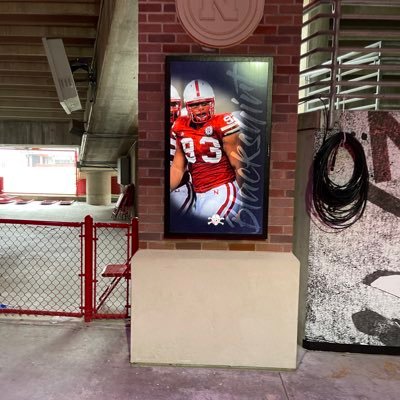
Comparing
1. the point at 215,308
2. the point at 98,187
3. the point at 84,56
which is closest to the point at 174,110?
the point at 215,308

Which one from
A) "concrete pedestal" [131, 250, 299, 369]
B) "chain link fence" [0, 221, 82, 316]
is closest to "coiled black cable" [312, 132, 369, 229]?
"concrete pedestal" [131, 250, 299, 369]

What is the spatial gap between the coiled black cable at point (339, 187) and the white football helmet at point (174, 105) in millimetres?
1232

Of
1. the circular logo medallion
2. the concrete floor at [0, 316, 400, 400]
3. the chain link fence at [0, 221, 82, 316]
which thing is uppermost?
the circular logo medallion

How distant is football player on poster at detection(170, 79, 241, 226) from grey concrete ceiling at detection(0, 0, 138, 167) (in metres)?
1.52

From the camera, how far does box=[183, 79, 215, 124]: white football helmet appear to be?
318 centimetres

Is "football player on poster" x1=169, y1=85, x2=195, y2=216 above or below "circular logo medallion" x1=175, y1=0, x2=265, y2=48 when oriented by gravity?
below

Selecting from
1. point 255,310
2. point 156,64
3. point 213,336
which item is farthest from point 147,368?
point 156,64

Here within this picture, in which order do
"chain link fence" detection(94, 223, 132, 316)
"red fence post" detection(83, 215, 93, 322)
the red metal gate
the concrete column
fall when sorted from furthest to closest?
the concrete column → "chain link fence" detection(94, 223, 132, 316) → the red metal gate → "red fence post" detection(83, 215, 93, 322)

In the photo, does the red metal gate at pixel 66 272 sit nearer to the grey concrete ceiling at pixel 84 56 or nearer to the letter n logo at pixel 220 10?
the letter n logo at pixel 220 10

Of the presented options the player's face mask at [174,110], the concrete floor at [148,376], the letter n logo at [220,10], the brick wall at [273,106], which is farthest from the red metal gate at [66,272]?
Answer: the letter n logo at [220,10]

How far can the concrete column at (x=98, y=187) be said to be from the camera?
739 inches

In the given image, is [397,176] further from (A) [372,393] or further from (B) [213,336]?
(B) [213,336]

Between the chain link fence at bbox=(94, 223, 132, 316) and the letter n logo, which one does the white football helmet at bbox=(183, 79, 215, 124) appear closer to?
the letter n logo

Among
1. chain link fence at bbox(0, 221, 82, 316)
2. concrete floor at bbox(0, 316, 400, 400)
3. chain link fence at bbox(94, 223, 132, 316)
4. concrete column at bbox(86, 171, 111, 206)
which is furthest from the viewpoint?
concrete column at bbox(86, 171, 111, 206)
